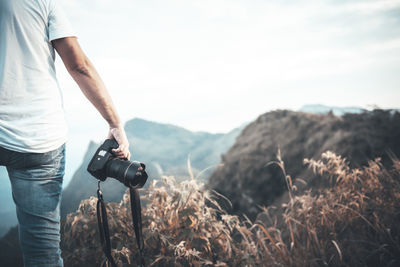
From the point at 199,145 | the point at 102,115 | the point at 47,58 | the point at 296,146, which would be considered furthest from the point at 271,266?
the point at 199,145

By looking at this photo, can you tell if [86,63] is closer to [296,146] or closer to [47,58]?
[47,58]

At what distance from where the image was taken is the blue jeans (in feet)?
3.92

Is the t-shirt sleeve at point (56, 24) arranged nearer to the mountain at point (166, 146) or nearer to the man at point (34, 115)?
the man at point (34, 115)

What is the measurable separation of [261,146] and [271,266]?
19.1ft

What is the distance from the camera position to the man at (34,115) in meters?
1.17

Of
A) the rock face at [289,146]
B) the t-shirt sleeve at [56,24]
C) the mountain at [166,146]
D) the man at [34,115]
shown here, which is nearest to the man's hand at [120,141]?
the man at [34,115]

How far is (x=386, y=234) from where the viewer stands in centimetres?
222

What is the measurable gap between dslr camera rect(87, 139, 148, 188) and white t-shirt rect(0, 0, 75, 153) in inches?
8.6

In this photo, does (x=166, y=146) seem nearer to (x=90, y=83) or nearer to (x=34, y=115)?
(x=90, y=83)

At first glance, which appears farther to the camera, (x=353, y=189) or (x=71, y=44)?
(x=353, y=189)

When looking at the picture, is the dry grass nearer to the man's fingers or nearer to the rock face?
the man's fingers

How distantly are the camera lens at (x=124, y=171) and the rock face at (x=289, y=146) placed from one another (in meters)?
4.87

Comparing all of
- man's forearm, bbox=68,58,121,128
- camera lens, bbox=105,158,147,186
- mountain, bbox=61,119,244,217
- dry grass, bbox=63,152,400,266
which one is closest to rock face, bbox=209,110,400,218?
dry grass, bbox=63,152,400,266

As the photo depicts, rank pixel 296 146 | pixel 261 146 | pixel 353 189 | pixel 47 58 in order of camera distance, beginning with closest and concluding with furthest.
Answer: pixel 47 58 → pixel 353 189 → pixel 296 146 → pixel 261 146
